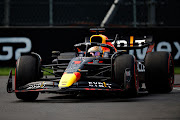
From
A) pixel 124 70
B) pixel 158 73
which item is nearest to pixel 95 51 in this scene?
pixel 158 73

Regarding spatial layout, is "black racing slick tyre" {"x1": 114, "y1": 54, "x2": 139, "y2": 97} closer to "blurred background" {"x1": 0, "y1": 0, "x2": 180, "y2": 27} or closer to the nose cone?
the nose cone

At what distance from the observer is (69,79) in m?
8.53

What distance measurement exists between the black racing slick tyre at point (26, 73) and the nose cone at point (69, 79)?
0.76 m

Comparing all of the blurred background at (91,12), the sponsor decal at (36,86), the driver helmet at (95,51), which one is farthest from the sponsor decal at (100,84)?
the blurred background at (91,12)

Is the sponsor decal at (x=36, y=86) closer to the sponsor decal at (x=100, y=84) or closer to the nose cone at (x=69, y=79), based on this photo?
the nose cone at (x=69, y=79)

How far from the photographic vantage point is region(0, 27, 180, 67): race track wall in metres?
17.5

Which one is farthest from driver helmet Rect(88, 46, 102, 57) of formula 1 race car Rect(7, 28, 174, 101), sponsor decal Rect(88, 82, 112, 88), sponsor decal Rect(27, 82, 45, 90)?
sponsor decal Rect(27, 82, 45, 90)

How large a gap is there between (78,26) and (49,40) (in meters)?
1.17

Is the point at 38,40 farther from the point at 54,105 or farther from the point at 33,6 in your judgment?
the point at 54,105

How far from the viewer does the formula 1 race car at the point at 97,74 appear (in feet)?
28.1

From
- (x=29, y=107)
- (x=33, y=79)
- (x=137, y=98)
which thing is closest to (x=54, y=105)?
(x=29, y=107)

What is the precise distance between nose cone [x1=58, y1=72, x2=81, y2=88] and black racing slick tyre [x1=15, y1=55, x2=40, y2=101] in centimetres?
76

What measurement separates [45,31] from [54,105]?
989 centimetres

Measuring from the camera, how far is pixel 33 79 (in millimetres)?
9102
